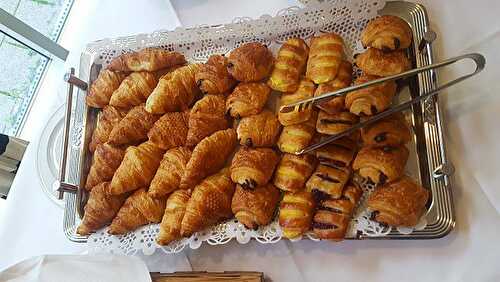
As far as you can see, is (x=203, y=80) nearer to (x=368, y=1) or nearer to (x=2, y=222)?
(x=368, y=1)

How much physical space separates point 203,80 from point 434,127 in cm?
50

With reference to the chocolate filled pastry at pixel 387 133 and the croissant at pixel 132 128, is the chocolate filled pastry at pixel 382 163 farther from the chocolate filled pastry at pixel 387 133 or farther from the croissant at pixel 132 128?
the croissant at pixel 132 128

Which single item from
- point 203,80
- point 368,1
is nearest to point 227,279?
point 203,80

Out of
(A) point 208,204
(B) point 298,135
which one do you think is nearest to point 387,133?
(B) point 298,135

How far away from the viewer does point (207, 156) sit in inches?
38.2

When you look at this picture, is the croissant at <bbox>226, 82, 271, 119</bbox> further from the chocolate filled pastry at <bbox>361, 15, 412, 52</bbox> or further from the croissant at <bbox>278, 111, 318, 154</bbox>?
the chocolate filled pastry at <bbox>361, 15, 412, 52</bbox>

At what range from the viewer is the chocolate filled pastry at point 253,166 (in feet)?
3.01

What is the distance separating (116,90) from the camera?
3.78 ft

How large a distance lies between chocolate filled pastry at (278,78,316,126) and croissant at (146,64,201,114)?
226 mm

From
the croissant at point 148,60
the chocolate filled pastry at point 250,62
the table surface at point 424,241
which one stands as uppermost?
the croissant at point 148,60

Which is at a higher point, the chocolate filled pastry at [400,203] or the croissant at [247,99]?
the croissant at [247,99]

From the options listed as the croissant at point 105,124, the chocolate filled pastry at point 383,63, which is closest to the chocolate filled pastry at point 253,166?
the chocolate filled pastry at point 383,63

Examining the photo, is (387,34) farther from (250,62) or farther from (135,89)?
(135,89)

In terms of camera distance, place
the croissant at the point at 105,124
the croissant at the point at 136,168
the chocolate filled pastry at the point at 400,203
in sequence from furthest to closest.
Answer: the croissant at the point at 105,124 < the croissant at the point at 136,168 < the chocolate filled pastry at the point at 400,203
